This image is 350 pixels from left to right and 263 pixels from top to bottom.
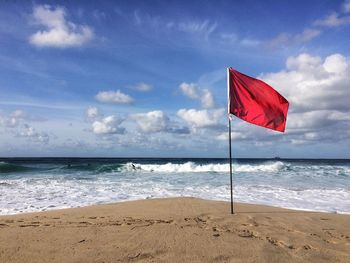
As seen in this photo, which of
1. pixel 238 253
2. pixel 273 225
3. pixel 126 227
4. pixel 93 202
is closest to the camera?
pixel 238 253

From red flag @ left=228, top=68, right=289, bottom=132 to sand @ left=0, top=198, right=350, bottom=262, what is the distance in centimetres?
218

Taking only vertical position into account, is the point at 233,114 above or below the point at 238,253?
above

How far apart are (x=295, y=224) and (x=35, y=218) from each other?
546 centimetres

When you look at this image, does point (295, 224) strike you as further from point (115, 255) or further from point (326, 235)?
point (115, 255)

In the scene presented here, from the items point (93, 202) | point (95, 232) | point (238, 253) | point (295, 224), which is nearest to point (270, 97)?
point (295, 224)

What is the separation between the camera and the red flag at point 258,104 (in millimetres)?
8172

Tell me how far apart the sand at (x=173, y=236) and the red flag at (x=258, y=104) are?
2177 millimetres

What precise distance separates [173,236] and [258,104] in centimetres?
385

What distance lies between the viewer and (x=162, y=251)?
503 cm

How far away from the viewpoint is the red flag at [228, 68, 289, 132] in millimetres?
8172

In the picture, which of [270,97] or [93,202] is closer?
[270,97]

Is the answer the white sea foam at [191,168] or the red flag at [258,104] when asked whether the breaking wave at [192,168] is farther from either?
the red flag at [258,104]

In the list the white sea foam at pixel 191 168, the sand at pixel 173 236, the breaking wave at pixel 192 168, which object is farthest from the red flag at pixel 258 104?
the white sea foam at pixel 191 168

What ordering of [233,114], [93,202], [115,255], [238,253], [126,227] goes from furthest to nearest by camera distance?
[93,202]
[233,114]
[126,227]
[238,253]
[115,255]
